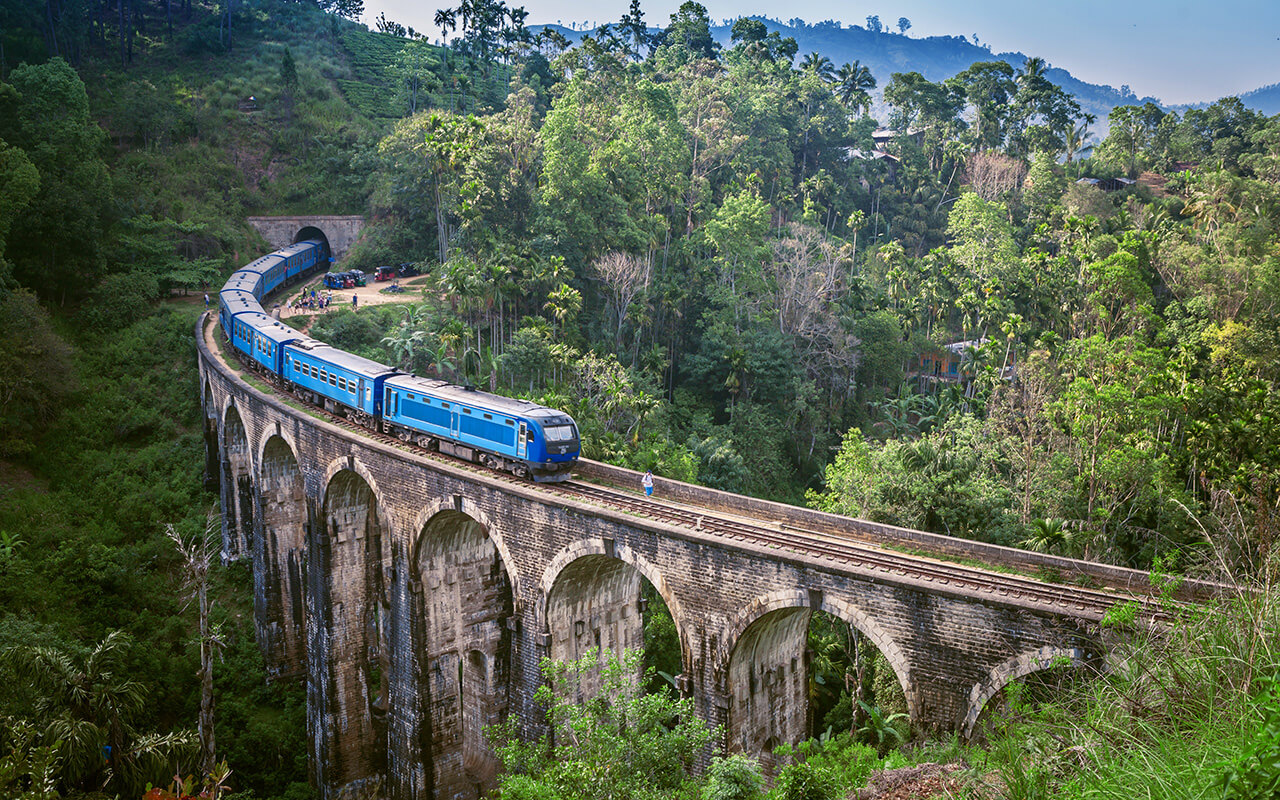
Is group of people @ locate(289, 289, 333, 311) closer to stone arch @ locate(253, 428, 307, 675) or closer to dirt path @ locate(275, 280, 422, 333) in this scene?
dirt path @ locate(275, 280, 422, 333)

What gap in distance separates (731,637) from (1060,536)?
1387 centimetres

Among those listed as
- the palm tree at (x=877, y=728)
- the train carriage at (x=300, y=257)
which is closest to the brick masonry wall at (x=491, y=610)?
the palm tree at (x=877, y=728)

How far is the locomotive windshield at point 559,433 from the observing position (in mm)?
25125

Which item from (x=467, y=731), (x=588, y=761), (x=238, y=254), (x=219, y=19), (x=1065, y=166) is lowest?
(x=467, y=731)

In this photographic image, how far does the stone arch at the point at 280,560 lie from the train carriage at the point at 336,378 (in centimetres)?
254

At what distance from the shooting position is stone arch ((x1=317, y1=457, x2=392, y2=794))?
30.3m

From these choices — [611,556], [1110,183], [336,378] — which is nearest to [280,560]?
[336,378]

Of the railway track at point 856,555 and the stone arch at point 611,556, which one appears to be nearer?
the railway track at point 856,555

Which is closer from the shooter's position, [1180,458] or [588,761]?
[588,761]

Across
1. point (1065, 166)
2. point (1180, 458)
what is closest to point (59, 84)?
point (1180, 458)

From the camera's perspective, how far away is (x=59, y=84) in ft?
169

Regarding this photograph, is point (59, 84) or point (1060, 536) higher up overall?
point (59, 84)

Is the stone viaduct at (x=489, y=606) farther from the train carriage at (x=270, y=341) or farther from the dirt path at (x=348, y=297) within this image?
the dirt path at (x=348, y=297)

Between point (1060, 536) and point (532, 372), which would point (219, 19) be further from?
point (1060, 536)
